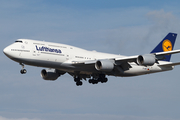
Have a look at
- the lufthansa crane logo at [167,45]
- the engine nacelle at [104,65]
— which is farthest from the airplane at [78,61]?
the lufthansa crane logo at [167,45]

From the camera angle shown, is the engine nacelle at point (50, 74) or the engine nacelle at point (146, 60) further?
the engine nacelle at point (50, 74)

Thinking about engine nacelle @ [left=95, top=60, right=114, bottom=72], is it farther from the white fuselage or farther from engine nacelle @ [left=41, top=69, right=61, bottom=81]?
engine nacelle @ [left=41, top=69, right=61, bottom=81]

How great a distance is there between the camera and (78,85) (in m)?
54.4

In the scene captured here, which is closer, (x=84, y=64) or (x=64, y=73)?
(x=84, y=64)

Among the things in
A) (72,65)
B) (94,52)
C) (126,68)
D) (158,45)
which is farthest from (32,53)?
(158,45)

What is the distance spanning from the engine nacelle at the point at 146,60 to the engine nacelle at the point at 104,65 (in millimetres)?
3785

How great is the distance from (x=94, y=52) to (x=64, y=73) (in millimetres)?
6559

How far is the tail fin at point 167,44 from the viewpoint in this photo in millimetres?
56125

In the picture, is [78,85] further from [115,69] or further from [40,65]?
[40,65]

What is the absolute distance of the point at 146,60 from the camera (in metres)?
45.7

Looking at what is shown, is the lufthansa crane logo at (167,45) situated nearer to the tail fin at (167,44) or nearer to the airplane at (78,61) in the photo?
the tail fin at (167,44)

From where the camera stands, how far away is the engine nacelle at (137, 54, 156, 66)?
4572cm

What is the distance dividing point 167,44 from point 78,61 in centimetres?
1722

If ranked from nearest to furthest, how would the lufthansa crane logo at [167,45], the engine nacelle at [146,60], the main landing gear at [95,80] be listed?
the engine nacelle at [146,60] < the main landing gear at [95,80] < the lufthansa crane logo at [167,45]
